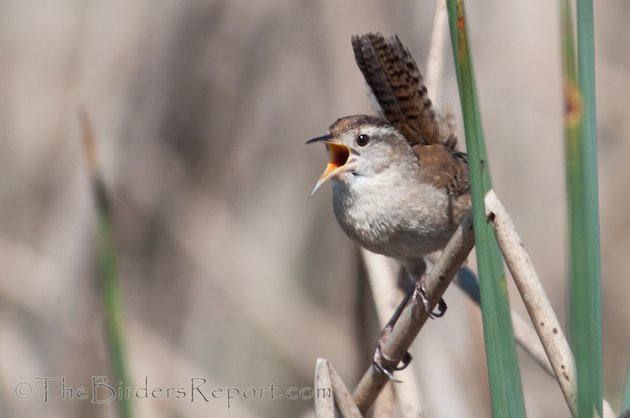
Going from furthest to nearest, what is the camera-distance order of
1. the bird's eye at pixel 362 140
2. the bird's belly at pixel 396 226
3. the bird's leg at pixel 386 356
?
1. the bird's eye at pixel 362 140
2. the bird's belly at pixel 396 226
3. the bird's leg at pixel 386 356

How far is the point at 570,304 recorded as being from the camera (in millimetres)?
1000

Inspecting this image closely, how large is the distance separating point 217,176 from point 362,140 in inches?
29.9


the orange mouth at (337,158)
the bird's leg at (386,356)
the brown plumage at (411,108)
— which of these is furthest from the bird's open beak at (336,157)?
the bird's leg at (386,356)

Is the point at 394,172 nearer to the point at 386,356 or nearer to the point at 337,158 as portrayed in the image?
the point at 337,158

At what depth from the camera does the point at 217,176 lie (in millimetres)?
2713

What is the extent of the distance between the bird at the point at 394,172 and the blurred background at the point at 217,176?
0.39 metres

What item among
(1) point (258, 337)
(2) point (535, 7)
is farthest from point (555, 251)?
(1) point (258, 337)

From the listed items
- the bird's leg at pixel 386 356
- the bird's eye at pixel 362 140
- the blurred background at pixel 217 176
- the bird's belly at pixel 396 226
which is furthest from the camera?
the blurred background at pixel 217 176

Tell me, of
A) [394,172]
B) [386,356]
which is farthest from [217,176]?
[386,356]

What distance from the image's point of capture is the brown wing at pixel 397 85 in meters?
1.98

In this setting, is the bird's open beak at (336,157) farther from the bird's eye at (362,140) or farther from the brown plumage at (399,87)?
the brown plumage at (399,87)

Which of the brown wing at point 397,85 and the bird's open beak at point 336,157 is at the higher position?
the brown wing at point 397,85

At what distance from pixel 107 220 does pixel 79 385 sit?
157cm

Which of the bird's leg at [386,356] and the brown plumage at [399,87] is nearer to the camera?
the bird's leg at [386,356]
